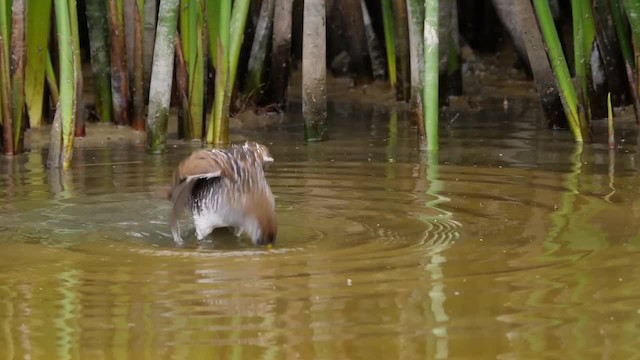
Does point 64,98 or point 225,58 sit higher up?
point 225,58

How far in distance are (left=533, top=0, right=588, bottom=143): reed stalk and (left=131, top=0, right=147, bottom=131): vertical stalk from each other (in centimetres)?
275

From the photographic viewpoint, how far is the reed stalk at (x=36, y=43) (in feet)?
27.3

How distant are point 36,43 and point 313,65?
1910mm

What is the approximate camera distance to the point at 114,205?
663cm

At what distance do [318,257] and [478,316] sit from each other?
111 centimetres

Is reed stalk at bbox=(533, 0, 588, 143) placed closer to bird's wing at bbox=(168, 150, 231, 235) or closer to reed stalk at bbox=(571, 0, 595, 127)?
reed stalk at bbox=(571, 0, 595, 127)

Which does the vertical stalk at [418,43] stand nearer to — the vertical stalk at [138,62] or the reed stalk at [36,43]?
the vertical stalk at [138,62]

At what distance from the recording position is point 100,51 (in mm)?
9188

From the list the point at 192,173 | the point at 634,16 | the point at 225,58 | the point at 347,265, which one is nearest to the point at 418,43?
the point at 225,58

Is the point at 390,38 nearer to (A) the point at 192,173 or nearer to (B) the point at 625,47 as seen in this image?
(B) the point at 625,47

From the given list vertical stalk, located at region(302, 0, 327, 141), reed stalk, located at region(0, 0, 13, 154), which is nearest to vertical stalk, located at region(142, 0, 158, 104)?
vertical stalk, located at region(302, 0, 327, 141)

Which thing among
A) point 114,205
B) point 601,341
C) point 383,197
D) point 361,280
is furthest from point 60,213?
point 601,341

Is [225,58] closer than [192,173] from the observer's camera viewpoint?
No

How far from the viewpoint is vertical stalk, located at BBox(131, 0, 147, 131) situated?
8727 mm
